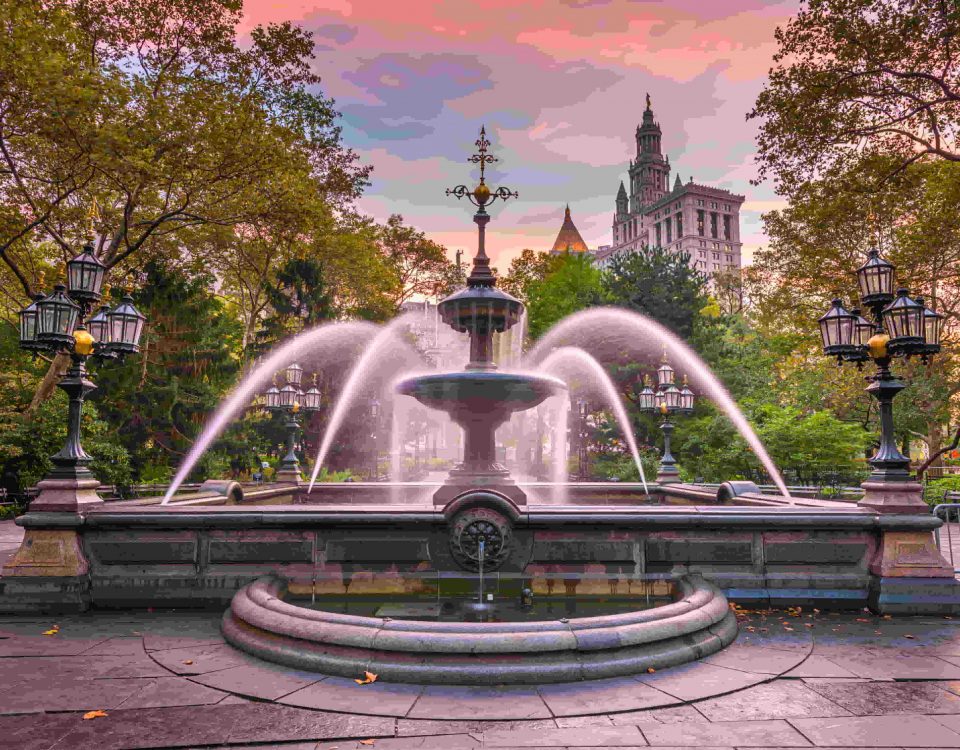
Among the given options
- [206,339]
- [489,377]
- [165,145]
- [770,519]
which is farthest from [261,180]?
[770,519]

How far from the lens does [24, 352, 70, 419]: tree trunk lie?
23.1 meters

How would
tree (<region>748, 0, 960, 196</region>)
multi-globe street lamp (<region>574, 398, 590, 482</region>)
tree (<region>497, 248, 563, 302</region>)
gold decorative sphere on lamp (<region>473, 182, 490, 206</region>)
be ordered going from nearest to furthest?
gold decorative sphere on lamp (<region>473, 182, 490, 206</region>), tree (<region>748, 0, 960, 196</region>), multi-globe street lamp (<region>574, 398, 590, 482</region>), tree (<region>497, 248, 563, 302</region>)

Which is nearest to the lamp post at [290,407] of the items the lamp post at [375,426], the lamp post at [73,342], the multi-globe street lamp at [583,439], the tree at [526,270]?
the lamp post at [73,342]

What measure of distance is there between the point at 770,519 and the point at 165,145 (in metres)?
21.4

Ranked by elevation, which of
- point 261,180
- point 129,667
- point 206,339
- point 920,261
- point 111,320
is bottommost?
point 129,667

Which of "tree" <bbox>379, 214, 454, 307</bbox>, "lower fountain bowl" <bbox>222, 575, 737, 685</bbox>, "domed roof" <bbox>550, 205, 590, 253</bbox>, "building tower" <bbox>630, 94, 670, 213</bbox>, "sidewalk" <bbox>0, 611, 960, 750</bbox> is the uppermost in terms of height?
"building tower" <bbox>630, 94, 670, 213</bbox>

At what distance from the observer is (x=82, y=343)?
29.5 ft

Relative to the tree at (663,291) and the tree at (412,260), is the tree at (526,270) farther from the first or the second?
the tree at (663,291)

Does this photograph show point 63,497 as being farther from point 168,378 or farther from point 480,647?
point 168,378

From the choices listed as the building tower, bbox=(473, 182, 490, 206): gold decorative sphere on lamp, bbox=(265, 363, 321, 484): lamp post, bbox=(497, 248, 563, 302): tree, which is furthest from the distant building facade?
bbox=(473, 182, 490, 206): gold decorative sphere on lamp

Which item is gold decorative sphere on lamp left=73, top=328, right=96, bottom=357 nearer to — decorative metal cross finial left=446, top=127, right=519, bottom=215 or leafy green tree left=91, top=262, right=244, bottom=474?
decorative metal cross finial left=446, top=127, right=519, bottom=215

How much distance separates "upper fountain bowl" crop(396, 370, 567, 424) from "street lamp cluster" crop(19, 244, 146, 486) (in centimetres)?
437

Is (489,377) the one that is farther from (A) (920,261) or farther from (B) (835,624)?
(A) (920,261)

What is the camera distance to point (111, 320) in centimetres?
958
